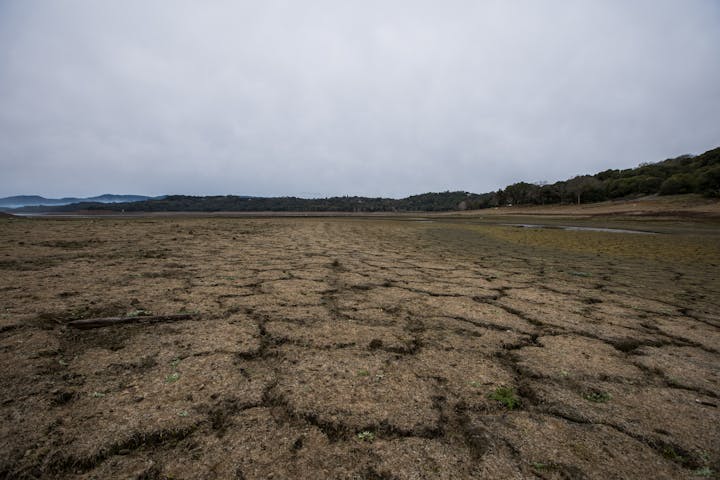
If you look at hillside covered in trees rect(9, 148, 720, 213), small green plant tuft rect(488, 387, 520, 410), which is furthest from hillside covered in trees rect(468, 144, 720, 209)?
small green plant tuft rect(488, 387, 520, 410)

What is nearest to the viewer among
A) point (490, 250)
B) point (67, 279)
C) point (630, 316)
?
point (630, 316)

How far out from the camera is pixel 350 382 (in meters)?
1.63

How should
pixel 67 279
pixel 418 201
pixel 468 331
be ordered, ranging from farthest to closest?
pixel 418 201 → pixel 67 279 → pixel 468 331

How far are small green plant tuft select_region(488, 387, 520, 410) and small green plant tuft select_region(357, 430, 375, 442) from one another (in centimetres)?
67

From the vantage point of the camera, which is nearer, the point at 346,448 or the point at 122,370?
the point at 346,448

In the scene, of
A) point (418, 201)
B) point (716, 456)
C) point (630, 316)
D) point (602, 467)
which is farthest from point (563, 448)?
point (418, 201)

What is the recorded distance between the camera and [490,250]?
730cm

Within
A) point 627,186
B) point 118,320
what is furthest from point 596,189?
point 118,320

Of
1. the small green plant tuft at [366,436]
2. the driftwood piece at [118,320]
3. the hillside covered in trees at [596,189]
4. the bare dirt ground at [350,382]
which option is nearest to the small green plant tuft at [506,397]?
the bare dirt ground at [350,382]

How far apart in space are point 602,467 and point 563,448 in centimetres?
12

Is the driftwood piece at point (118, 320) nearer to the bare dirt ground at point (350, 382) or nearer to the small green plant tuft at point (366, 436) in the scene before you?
the bare dirt ground at point (350, 382)

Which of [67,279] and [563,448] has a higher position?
[67,279]

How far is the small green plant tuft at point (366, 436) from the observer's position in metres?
1.23

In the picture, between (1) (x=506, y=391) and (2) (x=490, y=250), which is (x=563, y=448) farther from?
(2) (x=490, y=250)
